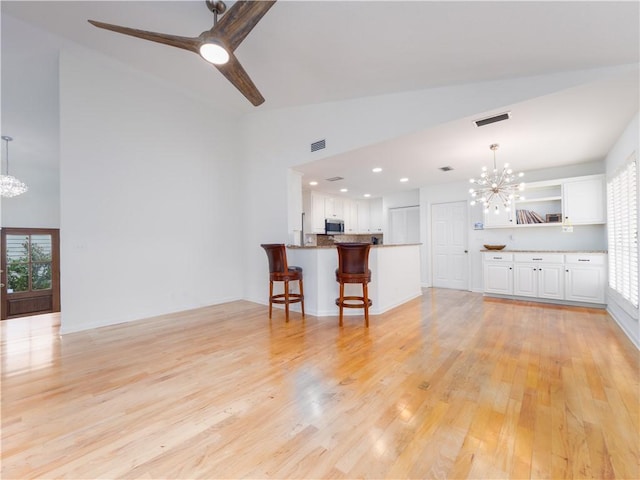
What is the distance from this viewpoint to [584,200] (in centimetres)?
445

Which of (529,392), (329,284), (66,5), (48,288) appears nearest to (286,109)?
(66,5)

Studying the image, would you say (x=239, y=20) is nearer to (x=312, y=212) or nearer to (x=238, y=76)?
(x=238, y=76)

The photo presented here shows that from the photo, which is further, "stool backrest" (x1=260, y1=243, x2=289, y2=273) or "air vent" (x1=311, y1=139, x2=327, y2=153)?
"air vent" (x1=311, y1=139, x2=327, y2=153)

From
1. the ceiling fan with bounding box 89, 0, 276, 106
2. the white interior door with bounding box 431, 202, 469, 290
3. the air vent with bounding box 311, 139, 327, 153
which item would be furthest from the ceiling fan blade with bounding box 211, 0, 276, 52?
the white interior door with bounding box 431, 202, 469, 290

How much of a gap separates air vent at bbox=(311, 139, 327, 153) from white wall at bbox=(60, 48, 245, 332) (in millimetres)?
1877

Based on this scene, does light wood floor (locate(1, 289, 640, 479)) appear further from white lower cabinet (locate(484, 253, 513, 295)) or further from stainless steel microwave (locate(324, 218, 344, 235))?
stainless steel microwave (locate(324, 218, 344, 235))

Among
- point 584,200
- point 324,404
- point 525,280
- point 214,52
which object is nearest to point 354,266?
point 324,404

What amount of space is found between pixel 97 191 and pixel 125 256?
3.14 feet

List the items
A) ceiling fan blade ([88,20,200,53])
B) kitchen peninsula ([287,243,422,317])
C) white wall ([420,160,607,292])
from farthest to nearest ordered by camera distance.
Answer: white wall ([420,160,607,292]), kitchen peninsula ([287,243,422,317]), ceiling fan blade ([88,20,200,53])

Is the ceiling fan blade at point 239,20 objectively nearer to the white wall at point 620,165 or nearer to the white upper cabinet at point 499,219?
the white wall at point 620,165

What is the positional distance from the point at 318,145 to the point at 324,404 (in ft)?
11.6

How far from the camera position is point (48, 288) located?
267 inches

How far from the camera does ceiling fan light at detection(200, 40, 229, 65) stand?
207 centimetres

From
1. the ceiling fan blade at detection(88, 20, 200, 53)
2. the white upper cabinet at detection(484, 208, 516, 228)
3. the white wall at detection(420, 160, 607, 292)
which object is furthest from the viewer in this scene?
the white upper cabinet at detection(484, 208, 516, 228)
